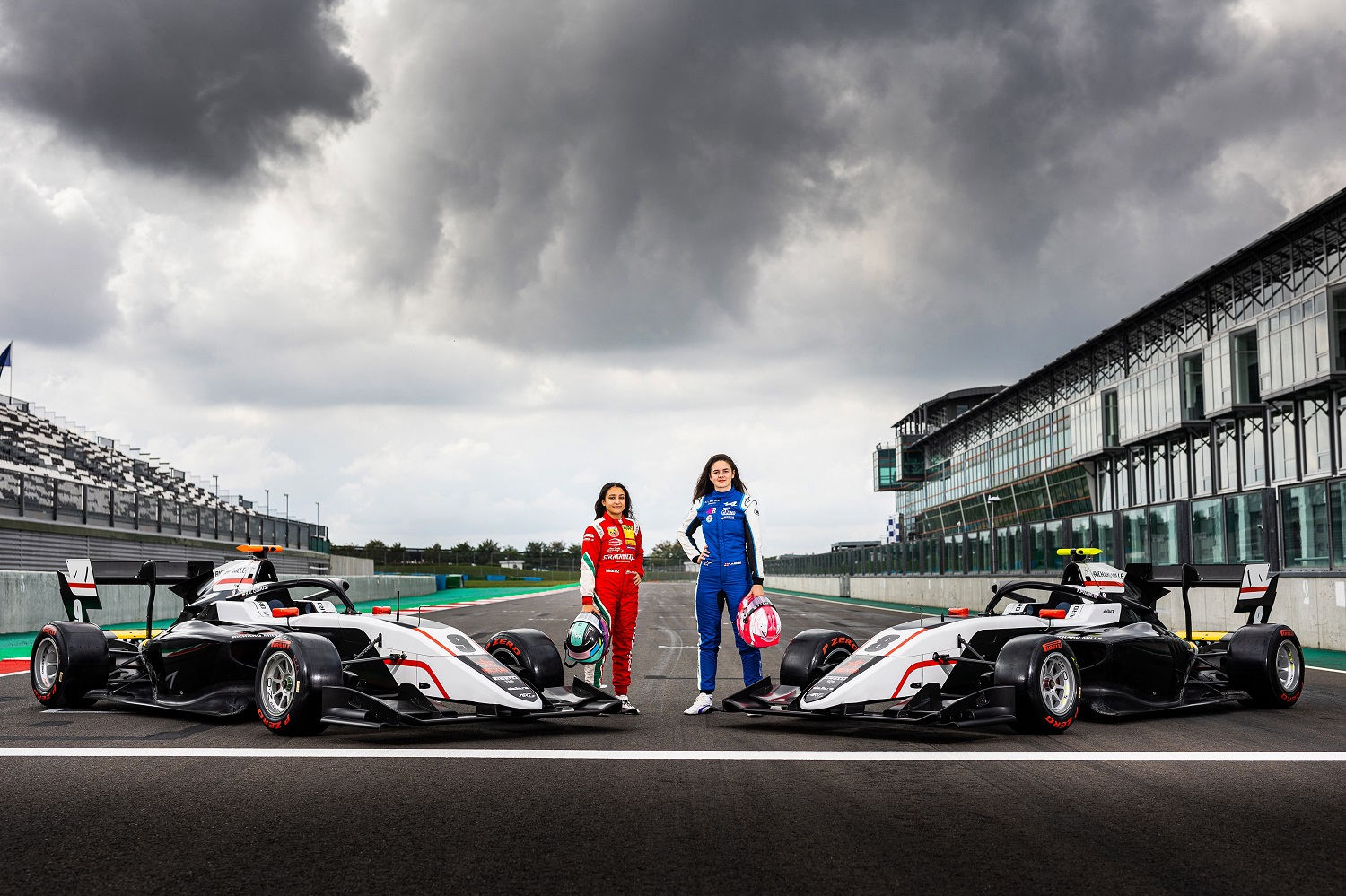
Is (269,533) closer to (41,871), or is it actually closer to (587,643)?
(587,643)

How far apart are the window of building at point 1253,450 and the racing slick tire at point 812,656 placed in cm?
4894

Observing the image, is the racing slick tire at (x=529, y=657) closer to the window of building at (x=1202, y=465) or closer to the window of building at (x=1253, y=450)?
the window of building at (x=1253, y=450)

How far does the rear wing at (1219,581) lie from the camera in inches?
396

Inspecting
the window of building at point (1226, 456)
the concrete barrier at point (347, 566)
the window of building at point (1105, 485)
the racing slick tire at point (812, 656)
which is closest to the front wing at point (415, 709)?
the racing slick tire at point (812, 656)

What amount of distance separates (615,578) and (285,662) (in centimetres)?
260

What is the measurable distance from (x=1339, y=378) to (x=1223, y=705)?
38047 millimetres

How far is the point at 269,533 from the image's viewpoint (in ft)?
163

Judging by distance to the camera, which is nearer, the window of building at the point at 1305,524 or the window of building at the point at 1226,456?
the window of building at the point at 1305,524

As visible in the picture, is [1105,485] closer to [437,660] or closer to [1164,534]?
[1164,534]

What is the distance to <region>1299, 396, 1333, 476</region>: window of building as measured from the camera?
4547 cm

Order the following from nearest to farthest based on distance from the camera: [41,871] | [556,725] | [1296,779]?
[41,871] < [1296,779] < [556,725]

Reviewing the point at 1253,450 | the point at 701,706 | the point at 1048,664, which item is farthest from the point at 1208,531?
the point at 1253,450

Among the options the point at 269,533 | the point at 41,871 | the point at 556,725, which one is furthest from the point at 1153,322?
the point at 41,871

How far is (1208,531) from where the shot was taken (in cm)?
2027
